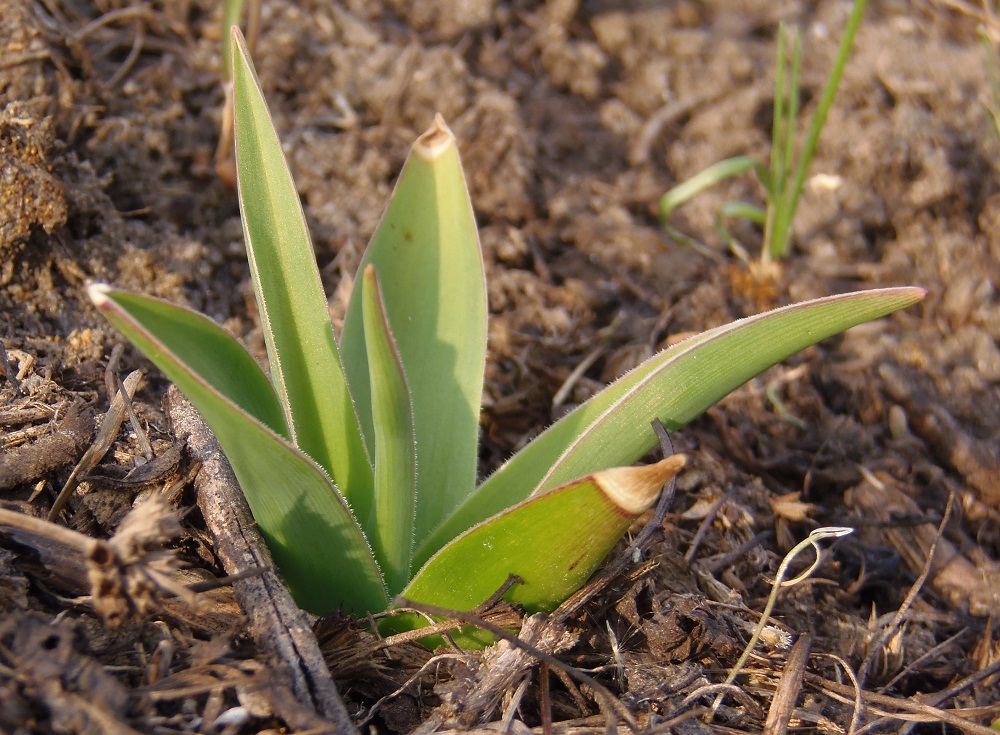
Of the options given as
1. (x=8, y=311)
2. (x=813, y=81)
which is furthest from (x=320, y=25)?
(x=813, y=81)

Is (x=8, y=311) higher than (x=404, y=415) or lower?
higher

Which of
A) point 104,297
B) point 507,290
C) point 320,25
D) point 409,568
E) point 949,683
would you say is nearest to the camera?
point 104,297

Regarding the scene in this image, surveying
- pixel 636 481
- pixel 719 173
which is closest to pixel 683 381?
pixel 636 481

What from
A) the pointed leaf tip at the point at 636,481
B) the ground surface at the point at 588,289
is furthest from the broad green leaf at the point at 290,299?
the pointed leaf tip at the point at 636,481

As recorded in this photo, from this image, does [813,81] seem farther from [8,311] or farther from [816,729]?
[8,311]

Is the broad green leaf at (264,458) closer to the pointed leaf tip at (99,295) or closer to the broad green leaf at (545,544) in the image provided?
the pointed leaf tip at (99,295)

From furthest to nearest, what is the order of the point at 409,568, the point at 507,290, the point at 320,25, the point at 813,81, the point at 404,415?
1. the point at 813,81
2. the point at 320,25
3. the point at 507,290
4. the point at 409,568
5. the point at 404,415

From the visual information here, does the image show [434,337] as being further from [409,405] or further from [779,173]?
[779,173]
